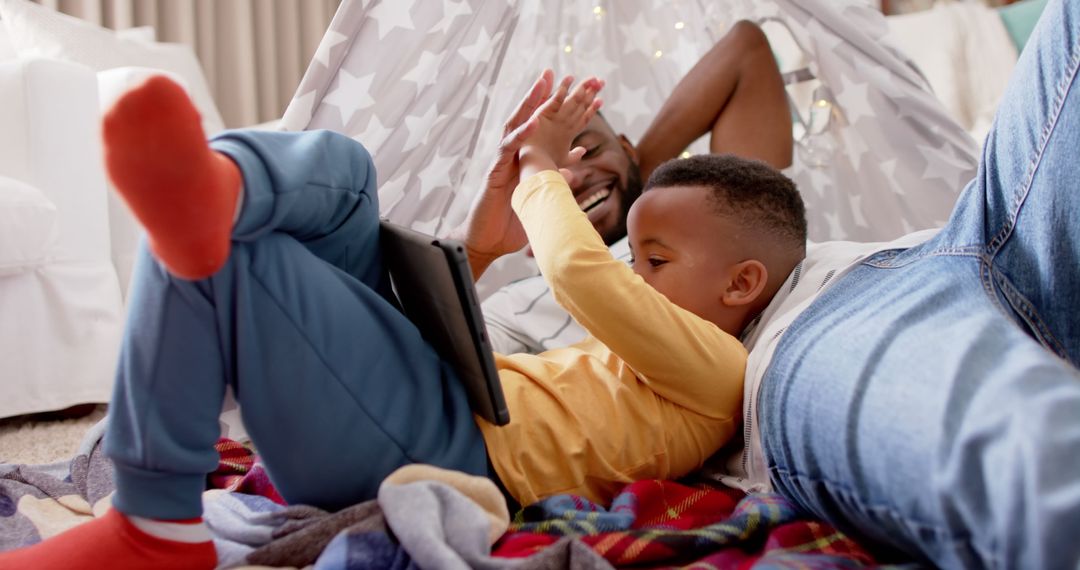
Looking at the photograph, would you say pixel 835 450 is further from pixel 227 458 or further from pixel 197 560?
pixel 227 458

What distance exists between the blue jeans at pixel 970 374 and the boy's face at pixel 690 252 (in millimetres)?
170

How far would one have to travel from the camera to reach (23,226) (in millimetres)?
1526

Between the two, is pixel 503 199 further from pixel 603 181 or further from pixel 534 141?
pixel 603 181

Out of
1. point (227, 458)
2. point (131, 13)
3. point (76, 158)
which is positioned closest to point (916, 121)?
point (227, 458)

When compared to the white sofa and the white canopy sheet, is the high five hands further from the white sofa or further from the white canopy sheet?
the white sofa

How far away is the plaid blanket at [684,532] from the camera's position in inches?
26.0

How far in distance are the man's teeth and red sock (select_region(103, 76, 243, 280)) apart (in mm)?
950

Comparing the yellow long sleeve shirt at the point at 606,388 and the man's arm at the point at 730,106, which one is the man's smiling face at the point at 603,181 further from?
the yellow long sleeve shirt at the point at 606,388

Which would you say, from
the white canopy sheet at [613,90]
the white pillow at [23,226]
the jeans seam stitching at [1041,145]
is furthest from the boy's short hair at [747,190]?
the white pillow at [23,226]

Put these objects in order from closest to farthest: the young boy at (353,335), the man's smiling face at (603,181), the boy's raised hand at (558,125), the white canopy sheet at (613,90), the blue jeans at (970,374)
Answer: the blue jeans at (970,374), the young boy at (353,335), the boy's raised hand at (558,125), the white canopy sheet at (613,90), the man's smiling face at (603,181)

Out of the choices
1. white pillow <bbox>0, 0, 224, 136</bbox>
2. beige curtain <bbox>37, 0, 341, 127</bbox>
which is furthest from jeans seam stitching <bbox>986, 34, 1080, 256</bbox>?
beige curtain <bbox>37, 0, 341, 127</bbox>

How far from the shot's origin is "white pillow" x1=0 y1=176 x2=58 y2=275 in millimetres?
1501

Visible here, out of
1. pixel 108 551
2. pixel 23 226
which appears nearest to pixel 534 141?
pixel 108 551

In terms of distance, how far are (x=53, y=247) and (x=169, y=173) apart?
131 centimetres
